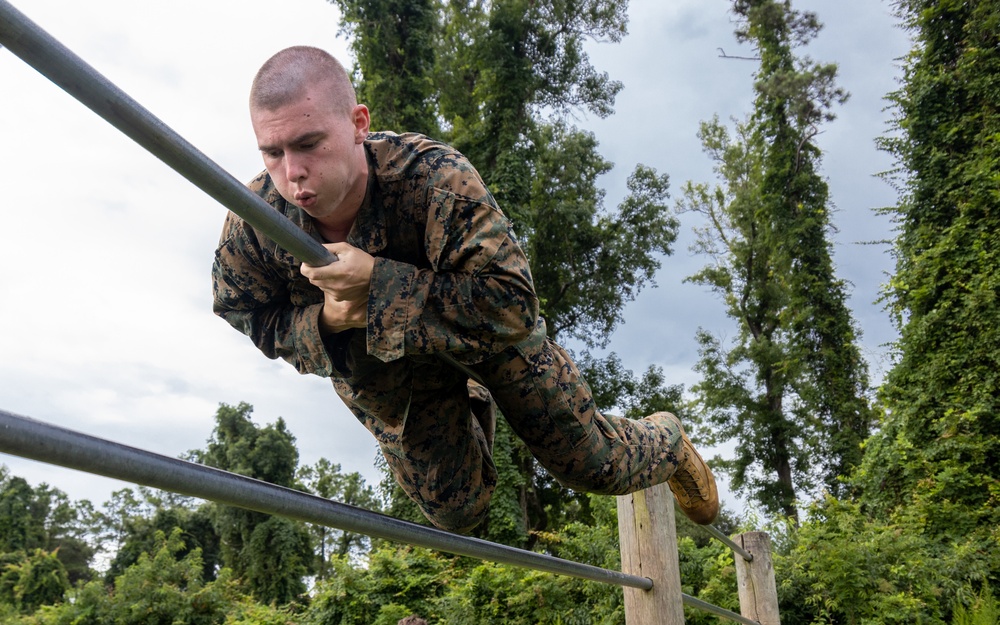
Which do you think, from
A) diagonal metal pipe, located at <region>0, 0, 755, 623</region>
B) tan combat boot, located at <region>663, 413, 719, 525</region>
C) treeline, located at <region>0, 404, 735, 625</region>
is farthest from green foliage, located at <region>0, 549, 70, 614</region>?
diagonal metal pipe, located at <region>0, 0, 755, 623</region>

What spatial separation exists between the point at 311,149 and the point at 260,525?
1527 centimetres

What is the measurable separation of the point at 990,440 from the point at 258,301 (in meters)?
9.97

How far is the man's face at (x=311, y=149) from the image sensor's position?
1391 mm

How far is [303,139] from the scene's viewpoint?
1403mm

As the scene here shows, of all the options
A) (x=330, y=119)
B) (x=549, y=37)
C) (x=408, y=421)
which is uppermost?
(x=549, y=37)

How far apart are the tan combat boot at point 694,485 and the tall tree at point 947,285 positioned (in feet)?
23.7

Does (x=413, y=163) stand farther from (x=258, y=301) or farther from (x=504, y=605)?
(x=504, y=605)

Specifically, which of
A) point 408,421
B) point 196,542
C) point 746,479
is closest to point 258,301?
point 408,421

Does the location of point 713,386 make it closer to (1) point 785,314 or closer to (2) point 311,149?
(1) point 785,314

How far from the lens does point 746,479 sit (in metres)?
17.4

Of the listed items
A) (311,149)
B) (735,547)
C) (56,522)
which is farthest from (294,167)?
(56,522)

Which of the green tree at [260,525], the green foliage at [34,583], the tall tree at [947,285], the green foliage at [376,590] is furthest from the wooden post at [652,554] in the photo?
the green foliage at [34,583]

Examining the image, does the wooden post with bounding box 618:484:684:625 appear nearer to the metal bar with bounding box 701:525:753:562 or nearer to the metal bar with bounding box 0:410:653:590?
the metal bar with bounding box 701:525:753:562

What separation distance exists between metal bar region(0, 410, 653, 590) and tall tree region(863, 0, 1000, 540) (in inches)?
354
